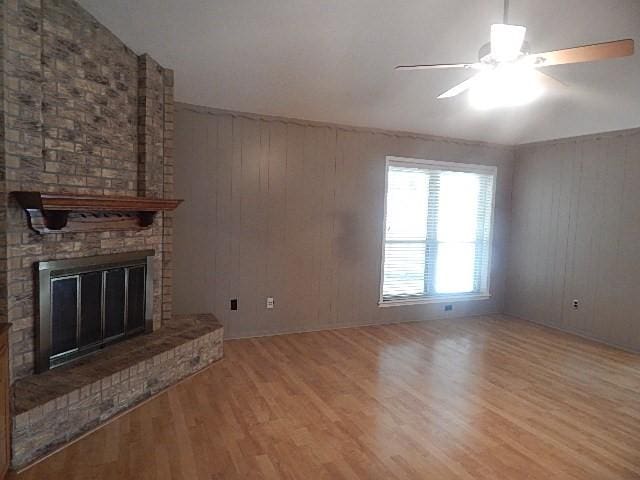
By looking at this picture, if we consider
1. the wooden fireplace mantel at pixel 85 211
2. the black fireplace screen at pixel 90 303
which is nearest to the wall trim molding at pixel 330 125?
the wooden fireplace mantel at pixel 85 211

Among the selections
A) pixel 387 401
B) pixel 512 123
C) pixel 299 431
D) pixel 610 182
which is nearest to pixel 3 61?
pixel 299 431

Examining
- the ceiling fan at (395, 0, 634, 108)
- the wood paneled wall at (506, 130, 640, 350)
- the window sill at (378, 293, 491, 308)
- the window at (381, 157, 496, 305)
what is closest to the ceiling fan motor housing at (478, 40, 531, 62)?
the ceiling fan at (395, 0, 634, 108)

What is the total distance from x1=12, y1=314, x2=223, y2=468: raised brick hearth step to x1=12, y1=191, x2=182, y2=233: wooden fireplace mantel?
3.18 ft

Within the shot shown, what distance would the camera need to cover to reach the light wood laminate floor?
2.37m

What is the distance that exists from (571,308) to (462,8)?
409 centimetres

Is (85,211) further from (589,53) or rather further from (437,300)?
(437,300)

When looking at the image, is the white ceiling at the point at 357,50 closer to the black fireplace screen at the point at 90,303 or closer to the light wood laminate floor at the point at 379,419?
the black fireplace screen at the point at 90,303

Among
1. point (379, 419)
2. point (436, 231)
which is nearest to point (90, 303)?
point (379, 419)

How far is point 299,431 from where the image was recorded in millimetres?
2738

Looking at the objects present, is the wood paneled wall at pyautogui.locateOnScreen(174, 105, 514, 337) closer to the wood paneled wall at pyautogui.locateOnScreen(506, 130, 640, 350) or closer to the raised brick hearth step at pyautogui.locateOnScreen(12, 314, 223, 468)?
the raised brick hearth step at pyautogui.locateOnScreen(12, 314, 223, 468)

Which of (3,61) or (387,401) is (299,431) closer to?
(387,401)

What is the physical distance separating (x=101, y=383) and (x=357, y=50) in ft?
10.7

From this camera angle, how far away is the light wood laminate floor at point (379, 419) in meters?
2.37

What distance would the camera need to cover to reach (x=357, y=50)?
141 inches
